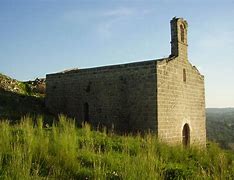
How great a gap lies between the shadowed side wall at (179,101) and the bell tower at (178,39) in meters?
0.38

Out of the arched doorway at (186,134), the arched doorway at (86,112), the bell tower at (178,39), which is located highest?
the bell tower at (178,39)

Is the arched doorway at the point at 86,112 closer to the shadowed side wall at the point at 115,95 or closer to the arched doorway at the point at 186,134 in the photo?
the shadowed side wall at the point at 115,95

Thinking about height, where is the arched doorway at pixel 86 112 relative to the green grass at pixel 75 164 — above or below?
above

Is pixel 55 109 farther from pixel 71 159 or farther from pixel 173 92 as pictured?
pixel 71 159

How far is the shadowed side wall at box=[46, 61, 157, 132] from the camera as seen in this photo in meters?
15.0

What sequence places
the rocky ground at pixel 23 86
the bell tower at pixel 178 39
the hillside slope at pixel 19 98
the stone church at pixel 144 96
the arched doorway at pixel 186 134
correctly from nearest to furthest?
the stone church at pixel 144 96
the hillside slope at pixel 19 98
the bell tower at pixel 178 39
the arched doorway at pixel 186 134
the rocky ground at pixel 23 86

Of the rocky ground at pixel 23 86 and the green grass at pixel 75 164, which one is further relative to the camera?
the rocky ground at pixel 23 86

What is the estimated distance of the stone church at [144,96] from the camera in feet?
49.2

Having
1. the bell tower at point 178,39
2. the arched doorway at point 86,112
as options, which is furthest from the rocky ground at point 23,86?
the bell tower at point 178,39

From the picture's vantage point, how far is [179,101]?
16688 millimetres

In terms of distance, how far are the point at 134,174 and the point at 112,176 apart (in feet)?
2.60

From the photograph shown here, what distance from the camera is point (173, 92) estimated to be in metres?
16.2

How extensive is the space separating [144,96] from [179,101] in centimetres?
248

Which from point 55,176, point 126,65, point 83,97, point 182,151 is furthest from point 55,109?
point 55,176
